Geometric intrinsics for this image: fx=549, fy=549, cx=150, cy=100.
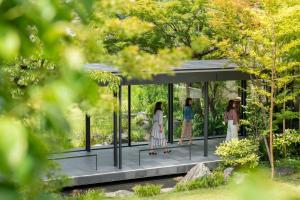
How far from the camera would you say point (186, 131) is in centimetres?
1555

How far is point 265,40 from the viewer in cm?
1184

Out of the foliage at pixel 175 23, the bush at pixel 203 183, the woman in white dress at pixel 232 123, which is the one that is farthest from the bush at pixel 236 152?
the foliage at pixel 175 23

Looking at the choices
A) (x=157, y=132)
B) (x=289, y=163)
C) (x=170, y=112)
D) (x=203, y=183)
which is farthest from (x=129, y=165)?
(x=289, y=163)

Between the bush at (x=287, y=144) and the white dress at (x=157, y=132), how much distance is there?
2908 mm

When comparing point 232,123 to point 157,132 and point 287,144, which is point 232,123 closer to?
point 287,144

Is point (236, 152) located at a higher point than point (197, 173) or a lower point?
higher

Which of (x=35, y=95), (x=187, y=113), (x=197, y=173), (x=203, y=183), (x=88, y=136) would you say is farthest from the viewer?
(x=187, y=113)

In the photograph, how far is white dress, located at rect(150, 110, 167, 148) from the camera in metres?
14.3

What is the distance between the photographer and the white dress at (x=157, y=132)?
46.9ft

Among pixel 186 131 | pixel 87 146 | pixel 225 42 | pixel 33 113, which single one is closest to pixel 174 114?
pixel 186 131

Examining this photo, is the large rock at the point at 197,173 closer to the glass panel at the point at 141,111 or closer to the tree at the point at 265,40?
the tree at the point at 265,40

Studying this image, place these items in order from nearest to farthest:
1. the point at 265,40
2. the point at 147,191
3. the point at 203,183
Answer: the point at 147,191 → the point at 203,183 → the point at 265,40

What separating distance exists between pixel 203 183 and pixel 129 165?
2408 millimetres

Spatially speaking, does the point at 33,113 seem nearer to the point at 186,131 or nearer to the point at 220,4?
the point at 220,4
